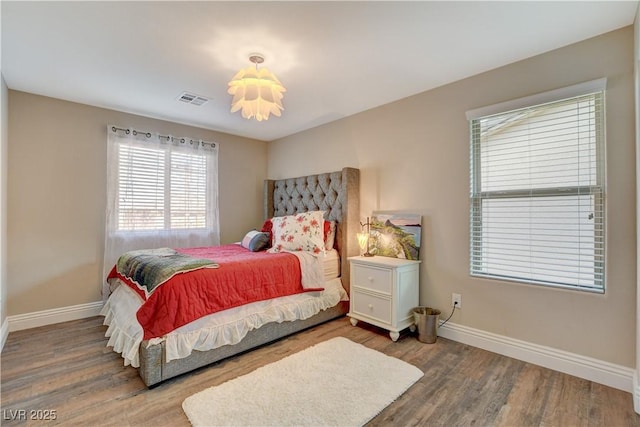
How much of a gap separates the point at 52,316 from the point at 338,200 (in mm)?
3365

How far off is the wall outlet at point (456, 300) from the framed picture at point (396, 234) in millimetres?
482

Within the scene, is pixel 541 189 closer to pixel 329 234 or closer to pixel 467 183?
pixel 467 183

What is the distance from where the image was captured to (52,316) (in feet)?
10.2

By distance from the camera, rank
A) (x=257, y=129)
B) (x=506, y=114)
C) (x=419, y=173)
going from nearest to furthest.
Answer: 1. (x=506, y=114)
2. (x=419, y=173)
3. (x=257, y=129)

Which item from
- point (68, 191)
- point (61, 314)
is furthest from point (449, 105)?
point (61, 314)

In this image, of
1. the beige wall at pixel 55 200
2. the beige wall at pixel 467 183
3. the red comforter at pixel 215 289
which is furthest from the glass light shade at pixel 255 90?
the beige wall at pixel 55 200

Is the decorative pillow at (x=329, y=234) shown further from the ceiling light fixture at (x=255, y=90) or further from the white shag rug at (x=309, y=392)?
the ceiling light fixture at (x=255, y=90)

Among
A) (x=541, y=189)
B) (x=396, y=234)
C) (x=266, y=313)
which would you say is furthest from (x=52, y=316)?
(x=541, y=189)

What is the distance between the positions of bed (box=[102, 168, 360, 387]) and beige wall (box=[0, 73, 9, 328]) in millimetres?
823

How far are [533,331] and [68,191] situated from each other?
4704 millimetres

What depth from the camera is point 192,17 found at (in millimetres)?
1850

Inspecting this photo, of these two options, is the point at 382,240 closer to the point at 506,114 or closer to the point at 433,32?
the point at 506,114

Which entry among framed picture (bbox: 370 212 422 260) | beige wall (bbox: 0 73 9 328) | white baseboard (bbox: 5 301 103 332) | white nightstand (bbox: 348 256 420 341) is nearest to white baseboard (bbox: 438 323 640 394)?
white nightstand (bbox: 348 256 420 341)

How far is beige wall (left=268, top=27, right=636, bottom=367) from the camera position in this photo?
6.41 ft
